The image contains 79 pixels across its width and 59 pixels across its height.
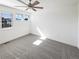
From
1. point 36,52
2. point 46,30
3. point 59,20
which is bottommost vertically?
point 36,52

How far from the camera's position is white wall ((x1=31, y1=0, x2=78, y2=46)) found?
3799mm

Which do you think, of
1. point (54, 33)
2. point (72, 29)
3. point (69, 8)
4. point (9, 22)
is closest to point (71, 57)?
point (72, 29)

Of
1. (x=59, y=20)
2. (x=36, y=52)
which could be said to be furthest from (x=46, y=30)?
(x=36, y=52)

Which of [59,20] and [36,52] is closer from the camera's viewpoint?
[36,52]

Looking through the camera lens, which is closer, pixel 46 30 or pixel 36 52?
pixel 36 52

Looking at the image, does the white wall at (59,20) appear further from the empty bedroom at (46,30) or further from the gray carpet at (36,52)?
the gray carpet at (36,52)

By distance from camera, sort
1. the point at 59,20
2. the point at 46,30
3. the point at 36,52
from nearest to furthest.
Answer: the point at 36,52
the point at 59,20
the point at 46,30

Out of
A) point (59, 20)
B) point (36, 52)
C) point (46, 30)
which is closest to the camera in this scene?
point (36, 52)

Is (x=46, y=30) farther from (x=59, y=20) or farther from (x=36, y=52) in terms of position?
(x=36, y=52)

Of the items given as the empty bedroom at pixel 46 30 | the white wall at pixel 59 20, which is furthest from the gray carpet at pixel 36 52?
the white wall at pixel 59 20

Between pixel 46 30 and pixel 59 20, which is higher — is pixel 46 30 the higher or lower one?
the lower one

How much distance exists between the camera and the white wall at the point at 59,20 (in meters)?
3.80

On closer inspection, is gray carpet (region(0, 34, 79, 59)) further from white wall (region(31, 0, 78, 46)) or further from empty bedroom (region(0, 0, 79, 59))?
white wall (region(31, 0, 78, 46))

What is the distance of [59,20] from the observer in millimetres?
4625
